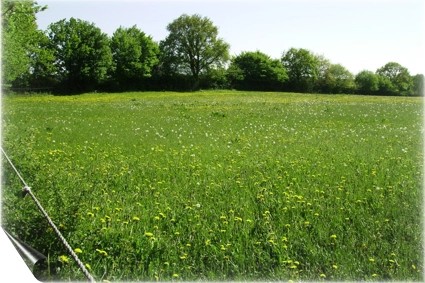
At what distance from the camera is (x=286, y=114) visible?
17.6 meters

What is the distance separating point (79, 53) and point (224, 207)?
15.6 metres

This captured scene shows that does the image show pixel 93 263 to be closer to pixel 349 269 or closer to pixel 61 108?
pixel 349 269

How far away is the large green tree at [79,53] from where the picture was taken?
55.4ft

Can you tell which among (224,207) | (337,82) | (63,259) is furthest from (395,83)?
(63,259)

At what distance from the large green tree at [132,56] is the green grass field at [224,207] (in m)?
6.18

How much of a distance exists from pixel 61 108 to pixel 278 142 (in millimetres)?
12560

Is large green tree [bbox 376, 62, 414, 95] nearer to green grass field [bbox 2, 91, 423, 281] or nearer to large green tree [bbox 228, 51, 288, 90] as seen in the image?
large green tree [bbox 228, 51, 288, 90]

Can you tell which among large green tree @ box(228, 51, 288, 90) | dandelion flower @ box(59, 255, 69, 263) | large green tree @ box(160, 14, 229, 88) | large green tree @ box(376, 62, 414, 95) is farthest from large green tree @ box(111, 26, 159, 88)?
large green tree @ box(376, 62, 414, 95)

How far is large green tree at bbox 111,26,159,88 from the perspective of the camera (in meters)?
15.4

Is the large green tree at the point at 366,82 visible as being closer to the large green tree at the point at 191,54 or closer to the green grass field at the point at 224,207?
the large green tree at the point at 191,54

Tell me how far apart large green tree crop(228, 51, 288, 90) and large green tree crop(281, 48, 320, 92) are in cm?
63

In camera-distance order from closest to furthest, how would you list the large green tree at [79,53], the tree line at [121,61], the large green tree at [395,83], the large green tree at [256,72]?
Answer: 1. the tree line at [121,61]
2. the large green tree at [79,53]
3. the large green tree at [256,72]
4. the large green tree at [395,83]

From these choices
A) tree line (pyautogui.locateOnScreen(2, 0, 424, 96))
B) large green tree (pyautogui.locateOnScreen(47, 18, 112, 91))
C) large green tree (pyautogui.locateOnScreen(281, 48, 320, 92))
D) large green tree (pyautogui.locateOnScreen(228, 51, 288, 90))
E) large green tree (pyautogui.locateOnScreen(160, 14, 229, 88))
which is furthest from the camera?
large green tree (pyautogui.locateOnScreen(281, 48, 320, 92))

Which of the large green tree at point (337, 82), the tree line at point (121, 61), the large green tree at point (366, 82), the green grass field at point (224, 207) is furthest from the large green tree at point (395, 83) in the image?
the green grass field at point (224, 207)
